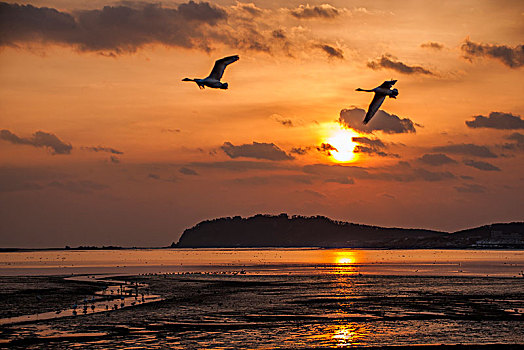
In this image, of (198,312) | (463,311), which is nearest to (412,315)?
(463,311)

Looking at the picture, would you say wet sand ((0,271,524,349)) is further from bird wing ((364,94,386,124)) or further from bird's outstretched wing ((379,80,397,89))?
bird's outstretched wing ((379,80,397,89))

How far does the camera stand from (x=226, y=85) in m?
37.4

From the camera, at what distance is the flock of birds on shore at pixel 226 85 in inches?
1465

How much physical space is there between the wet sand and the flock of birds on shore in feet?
46.0

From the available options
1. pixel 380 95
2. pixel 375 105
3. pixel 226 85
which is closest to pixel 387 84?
pixel 380 95

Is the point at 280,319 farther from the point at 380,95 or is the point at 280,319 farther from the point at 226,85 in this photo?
the point at 226,85

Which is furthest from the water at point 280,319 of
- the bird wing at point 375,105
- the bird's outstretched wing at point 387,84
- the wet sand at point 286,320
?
the bird's outstretched wing at point 387,84

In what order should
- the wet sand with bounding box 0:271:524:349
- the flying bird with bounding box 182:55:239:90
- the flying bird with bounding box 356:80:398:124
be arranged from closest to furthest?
the flying bird with bounding box 182:55:239:90
the flying bird with bounding box 356:80:398:124
the wet sand with bounding box 0:271:524:349

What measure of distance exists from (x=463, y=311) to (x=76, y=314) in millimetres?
31965

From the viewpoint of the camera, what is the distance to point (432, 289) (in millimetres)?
80062

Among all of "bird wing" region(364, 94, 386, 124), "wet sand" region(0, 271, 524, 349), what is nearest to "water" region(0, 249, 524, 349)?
"wet sand" region(0, 271, 524, 349)

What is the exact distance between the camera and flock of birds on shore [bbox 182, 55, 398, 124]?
122ft

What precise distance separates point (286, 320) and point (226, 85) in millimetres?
21503

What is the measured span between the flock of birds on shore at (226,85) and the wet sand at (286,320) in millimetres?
14027
